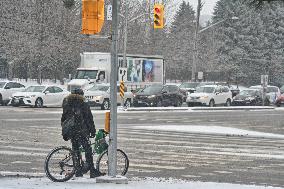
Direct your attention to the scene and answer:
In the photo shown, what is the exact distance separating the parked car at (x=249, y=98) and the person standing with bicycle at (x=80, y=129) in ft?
146

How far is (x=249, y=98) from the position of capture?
5659 cm

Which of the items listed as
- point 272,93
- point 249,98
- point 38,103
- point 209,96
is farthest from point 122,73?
point 272,93

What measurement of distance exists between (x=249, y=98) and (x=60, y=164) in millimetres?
45256

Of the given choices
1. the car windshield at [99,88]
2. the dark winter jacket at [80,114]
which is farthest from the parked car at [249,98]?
the dark winter jacket at [80,114]

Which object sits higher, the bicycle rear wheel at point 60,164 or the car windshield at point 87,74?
the car windshield at point 87,74

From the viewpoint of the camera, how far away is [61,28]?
66812 millimetres

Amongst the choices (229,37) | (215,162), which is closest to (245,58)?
(229,37)

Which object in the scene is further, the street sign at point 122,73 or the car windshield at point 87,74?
the car windshield at point 87,74

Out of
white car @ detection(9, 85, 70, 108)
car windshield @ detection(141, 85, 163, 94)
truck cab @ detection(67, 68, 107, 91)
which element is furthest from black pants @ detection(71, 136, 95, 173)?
car windshield @ detection(141, 85, 163, 94)

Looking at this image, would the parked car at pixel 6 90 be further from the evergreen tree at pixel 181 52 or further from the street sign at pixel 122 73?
the evergreen tree at pixel 181 52

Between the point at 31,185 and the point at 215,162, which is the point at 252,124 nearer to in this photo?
the point at 215,162

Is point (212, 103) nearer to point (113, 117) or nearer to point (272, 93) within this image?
point (272, 93)

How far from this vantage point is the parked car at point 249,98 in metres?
56.5

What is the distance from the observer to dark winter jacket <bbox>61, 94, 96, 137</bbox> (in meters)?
12.5
